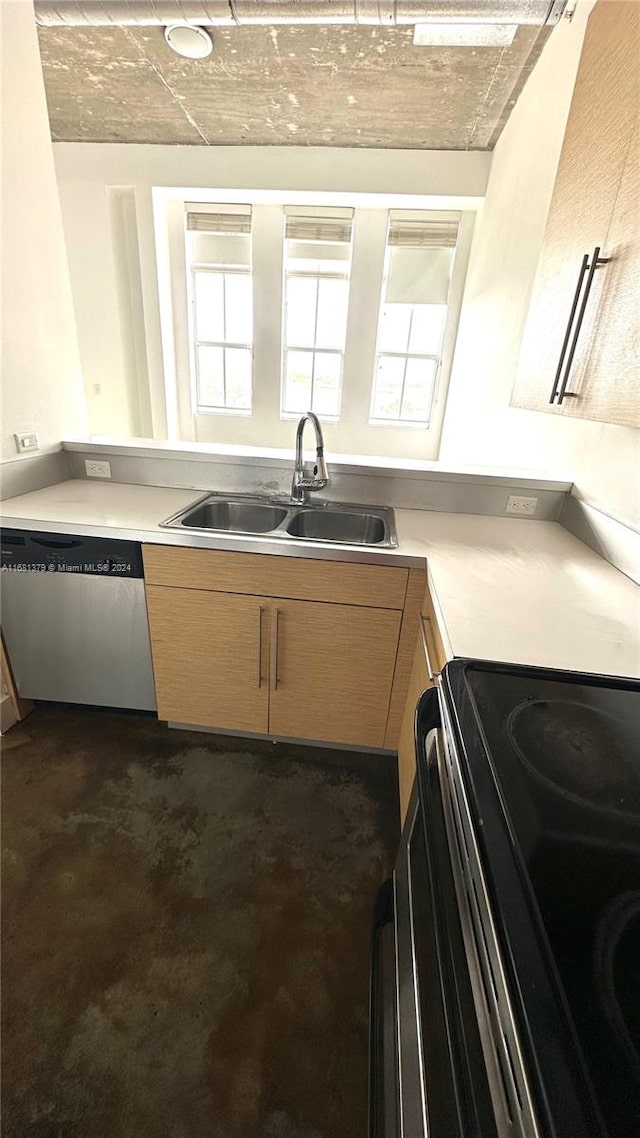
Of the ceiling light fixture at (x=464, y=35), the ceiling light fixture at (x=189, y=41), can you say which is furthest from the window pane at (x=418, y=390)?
the ceiling light fixture at (x=189, y=41)

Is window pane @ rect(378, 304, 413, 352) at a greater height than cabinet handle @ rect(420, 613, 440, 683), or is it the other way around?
window pane @ rect(378, 304, 413, 352)

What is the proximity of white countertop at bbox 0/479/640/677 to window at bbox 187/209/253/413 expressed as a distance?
124 inches

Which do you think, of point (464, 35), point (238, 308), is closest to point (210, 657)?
point (464, 35)

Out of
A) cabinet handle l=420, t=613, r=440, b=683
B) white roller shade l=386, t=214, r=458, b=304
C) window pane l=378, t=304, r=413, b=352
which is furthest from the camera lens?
window pane l=378, t=304, r=413, b=352

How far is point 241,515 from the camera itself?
179cm

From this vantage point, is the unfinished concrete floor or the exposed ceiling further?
the exposed ceiling

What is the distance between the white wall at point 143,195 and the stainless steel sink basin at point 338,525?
340 cm

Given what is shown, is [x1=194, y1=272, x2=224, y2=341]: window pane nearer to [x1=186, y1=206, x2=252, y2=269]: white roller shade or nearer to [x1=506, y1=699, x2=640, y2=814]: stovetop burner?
[x1=186, y1=206, x2=252, y2=269]: white roller shade

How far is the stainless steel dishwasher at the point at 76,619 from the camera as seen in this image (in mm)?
1430

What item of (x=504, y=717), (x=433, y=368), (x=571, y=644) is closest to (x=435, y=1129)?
(x=504, y=717)

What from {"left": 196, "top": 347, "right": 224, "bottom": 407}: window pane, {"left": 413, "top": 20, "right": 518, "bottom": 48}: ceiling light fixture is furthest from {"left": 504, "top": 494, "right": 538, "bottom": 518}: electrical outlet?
{"left": 196, "top": 347, "right": 224, "bottom": 407}: window pane

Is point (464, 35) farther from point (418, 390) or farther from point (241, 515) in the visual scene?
point (241, 515)

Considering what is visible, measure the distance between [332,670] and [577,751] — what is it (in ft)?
3.07

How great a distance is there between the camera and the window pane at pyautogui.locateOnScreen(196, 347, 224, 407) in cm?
451
